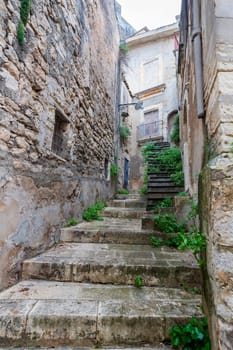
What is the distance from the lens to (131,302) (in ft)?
5.49

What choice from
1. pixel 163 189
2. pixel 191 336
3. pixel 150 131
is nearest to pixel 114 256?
pixel 191 336

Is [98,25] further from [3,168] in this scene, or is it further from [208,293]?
[208,293]

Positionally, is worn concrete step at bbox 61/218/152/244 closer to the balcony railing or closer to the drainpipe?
the drainpipe

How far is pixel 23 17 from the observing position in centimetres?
210

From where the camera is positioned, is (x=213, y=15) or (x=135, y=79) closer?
(x=213, y=15)

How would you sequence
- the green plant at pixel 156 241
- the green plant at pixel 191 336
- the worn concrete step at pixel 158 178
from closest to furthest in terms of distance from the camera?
1. the green plant at pixel 191 336
2. the green plant at pixel 156 241
3. the worn concrete step at pixel 158 178

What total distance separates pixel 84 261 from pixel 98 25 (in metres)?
5.78

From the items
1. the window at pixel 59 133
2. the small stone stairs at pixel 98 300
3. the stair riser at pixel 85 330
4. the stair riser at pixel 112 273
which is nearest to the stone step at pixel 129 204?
the small stone stairs at pixel 98 300

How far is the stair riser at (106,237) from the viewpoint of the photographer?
2.99 metres

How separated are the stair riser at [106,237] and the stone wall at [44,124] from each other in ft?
0.84

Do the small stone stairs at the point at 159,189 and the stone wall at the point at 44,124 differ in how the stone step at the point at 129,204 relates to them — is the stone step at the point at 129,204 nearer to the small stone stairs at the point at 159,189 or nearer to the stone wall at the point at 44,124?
the small stone stairs at the point at 159,189

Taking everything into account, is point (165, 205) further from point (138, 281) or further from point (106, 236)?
point (138, 281)

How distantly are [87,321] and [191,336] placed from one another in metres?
0.77

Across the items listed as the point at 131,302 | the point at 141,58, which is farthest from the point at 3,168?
the point at 141,58
